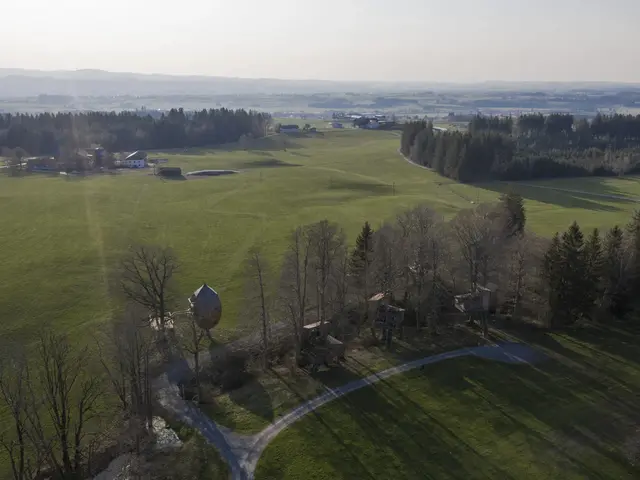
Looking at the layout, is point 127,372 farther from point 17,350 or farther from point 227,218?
point 227,218

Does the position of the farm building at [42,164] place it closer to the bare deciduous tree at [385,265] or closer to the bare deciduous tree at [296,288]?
the bare deciduous tree at [296,288]

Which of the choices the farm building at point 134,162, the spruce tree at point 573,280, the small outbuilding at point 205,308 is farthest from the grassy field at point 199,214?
the spruce tree at point 573,280

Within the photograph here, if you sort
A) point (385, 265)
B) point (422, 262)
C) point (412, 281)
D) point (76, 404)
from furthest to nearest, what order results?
point (412, 281)
point (422, 262)
point (385, 265)
point (76, 404)

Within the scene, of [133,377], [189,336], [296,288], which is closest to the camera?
[133,377]

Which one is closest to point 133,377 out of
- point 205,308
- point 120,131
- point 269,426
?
point 269,426

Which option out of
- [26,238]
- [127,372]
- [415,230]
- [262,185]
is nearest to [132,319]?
[127,372]

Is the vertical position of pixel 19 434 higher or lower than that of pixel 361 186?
higher

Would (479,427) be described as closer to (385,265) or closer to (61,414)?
(385,265)
